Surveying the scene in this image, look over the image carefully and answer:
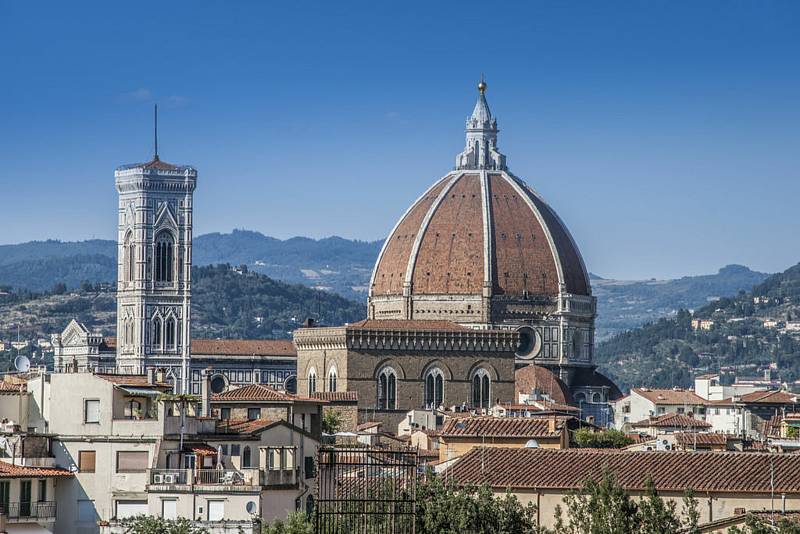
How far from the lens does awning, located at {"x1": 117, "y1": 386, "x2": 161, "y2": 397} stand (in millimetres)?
53906

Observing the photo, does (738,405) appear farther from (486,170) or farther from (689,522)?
(689,522)

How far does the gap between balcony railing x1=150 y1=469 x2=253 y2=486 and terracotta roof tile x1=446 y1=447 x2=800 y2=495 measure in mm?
9020

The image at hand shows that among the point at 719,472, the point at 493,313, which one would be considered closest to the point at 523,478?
the point at 719,472

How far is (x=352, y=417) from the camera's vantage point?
130 metres

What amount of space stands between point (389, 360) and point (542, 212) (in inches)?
1086

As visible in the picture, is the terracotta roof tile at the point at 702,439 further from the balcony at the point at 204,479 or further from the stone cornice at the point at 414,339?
the stone cornice at the point at 414,339

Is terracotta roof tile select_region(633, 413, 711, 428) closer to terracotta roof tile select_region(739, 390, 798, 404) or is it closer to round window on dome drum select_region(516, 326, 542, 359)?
terracotta roof tile select_region(739, 390, 798, 404)

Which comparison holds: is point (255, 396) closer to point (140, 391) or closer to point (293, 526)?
point (140, 391)

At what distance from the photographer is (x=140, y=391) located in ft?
182

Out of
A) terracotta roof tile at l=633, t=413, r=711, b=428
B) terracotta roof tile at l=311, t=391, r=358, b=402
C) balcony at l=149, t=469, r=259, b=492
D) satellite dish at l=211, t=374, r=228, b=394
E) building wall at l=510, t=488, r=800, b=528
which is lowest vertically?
building wall at l=510, t=488, r=800, b=528

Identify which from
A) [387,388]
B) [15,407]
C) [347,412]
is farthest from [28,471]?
[387,388]

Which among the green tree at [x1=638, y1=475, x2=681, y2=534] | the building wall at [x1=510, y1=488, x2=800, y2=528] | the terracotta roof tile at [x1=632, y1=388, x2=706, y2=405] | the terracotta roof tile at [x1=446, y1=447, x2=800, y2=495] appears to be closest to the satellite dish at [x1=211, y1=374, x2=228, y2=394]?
the terracotta roof tile at [x1=632, y1=388, x2=706, y2=405]

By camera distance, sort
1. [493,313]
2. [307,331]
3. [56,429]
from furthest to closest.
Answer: [493,313] → [307,331] → [56,429]

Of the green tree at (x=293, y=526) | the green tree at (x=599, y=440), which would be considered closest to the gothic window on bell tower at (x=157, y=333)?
the green tree at (x=599, y=440)
